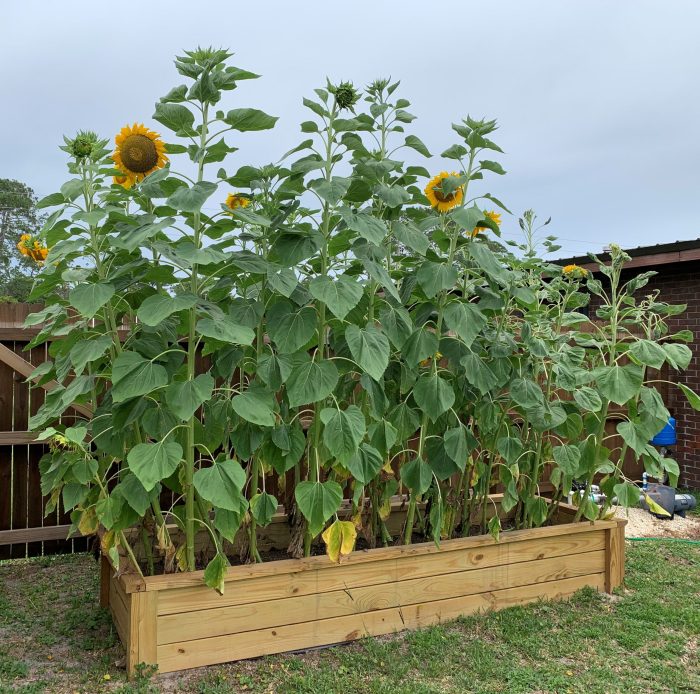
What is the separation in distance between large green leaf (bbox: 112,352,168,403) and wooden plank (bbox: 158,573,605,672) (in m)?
0.94

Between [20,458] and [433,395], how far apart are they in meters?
2.59

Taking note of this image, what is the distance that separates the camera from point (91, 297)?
2.16 m

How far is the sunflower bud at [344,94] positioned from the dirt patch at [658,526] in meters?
3.48

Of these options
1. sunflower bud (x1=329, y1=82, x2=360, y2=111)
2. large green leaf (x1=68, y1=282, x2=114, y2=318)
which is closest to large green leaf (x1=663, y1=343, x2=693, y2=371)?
sunflower bud (x1=329, y1=82, x2=360, y2=111)

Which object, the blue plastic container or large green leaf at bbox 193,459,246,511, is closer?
large green leaf at bbox 193,459,246,511

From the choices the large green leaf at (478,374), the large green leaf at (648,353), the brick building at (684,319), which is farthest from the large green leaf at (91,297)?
the brick building at (684,319)

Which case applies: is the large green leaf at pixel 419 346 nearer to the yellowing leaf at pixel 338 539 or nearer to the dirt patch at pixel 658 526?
the yellowing leaf at pixel 338 539

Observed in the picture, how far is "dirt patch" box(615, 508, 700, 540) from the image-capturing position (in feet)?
15.6

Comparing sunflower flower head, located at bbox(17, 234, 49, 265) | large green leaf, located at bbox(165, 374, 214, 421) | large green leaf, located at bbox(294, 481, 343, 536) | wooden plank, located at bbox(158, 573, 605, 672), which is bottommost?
wooden plank, located at bbox(158, 573, 605, 672)

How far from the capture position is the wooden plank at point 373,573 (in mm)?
2414

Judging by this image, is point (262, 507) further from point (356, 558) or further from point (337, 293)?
point (337, 293)

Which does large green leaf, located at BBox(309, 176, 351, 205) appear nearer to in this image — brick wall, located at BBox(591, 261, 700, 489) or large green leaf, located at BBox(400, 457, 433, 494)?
large green leaf, located at BBox(400, 457, 433, 494)

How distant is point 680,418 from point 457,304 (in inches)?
206

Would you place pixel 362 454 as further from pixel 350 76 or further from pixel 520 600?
pixel 350 76
